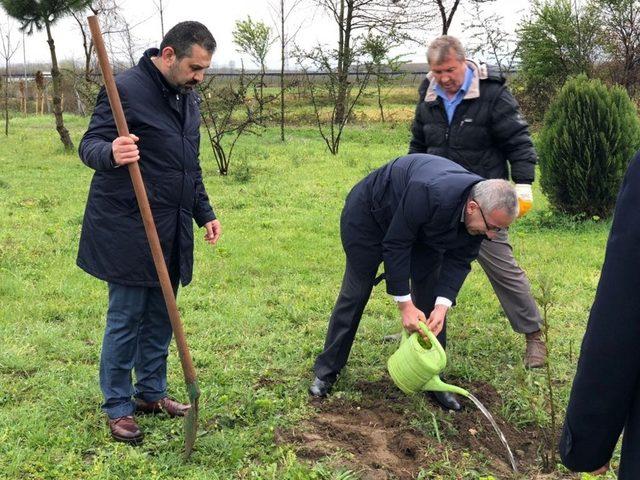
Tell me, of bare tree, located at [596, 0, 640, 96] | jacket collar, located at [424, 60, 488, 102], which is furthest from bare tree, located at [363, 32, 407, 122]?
jacket collar, located at [424, 60, 488, 102]

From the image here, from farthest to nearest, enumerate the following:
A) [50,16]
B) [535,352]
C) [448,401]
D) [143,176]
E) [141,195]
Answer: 1. [50,16]
2. [535,352]
3. [448,401]
4. [143,176]
5. [141,195]

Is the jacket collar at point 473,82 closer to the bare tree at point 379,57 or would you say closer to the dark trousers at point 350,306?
the dark trousers at point 350,306

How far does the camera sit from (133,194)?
289cm

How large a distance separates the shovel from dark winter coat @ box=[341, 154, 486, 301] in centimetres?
102

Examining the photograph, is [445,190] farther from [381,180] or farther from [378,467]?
[378,467]

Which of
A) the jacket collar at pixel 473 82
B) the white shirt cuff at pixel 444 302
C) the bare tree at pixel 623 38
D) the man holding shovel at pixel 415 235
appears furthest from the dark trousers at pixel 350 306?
the bare tree at pixel 623 38

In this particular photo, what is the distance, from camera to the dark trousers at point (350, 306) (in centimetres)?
355

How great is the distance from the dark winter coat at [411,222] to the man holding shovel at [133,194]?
85 centimetres

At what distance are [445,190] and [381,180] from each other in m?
0.44

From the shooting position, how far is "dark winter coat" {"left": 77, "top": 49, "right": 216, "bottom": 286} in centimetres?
286

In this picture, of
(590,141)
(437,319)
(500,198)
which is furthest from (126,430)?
(590,141)

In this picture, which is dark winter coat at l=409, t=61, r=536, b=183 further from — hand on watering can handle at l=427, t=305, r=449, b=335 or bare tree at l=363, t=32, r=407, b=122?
bare tree at l=363, t=32, r=407, b=122

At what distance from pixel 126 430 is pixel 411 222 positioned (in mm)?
1640

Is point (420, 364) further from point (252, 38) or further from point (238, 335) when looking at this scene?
point (252, 38)
